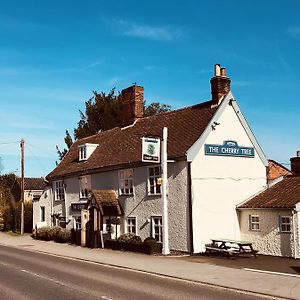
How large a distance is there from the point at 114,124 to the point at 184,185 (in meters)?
31.3

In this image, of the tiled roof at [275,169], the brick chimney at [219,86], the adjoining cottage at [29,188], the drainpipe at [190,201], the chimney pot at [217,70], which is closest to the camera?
the drainpipe at [190,201]

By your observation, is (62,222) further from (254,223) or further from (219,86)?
(219,86)

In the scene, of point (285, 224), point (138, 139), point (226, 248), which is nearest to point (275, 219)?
point (285, 224)

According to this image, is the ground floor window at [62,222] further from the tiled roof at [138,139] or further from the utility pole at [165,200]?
the utility pole at [165,200]

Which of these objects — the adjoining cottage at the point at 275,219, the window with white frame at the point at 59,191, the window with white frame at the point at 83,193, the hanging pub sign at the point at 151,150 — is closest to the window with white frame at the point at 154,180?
the hanging pub sign at the point at 151,150

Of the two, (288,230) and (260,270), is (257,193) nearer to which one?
(288,230)

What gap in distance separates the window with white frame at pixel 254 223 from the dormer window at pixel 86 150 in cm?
1420

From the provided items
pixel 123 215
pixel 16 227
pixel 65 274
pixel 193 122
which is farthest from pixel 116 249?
pixel 16 227

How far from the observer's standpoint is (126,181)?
29047 millimetres

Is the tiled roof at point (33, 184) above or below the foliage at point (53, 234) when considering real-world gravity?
above

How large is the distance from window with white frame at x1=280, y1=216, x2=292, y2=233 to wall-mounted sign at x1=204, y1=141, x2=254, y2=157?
16.3 feet

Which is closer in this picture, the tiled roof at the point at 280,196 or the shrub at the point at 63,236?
the tiled roof at the point at 280,196

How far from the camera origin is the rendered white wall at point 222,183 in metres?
24.6

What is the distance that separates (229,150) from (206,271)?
1047 centimetres
